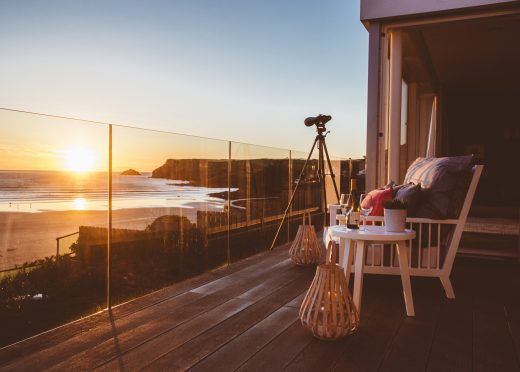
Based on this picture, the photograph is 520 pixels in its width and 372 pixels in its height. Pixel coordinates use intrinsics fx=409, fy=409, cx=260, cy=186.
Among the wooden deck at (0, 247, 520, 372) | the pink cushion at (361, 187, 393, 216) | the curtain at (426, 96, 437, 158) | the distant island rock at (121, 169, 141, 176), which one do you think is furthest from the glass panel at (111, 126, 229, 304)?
the curtain at (426, 96, 437, 158)

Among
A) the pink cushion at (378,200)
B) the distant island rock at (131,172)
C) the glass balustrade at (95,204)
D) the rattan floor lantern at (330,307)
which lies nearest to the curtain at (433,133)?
the glass balustrade at (95,204)

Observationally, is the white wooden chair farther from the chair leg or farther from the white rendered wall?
the white rendered wall

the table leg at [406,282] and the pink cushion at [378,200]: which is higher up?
the pink cushion at [378,200]

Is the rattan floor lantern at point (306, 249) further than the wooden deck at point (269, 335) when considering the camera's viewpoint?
Yes

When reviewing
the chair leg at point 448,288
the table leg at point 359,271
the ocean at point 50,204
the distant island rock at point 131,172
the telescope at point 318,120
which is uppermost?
the telescope at point 318,120

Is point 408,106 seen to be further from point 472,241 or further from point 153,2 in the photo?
point 153,2

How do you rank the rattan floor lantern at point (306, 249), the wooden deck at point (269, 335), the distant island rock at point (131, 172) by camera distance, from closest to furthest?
1. the wooden deck at point (269, 335)
2. the distant island rock at point (131, 172)
3. the rattan floor lantern at point (306, 249)

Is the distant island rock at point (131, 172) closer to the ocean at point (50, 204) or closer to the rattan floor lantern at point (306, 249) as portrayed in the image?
the ocean at point (50, 204)

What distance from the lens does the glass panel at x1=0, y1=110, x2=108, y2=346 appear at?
220 cm

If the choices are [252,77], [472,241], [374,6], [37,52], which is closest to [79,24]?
[37,52]

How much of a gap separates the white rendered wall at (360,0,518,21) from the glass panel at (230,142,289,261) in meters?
1.76

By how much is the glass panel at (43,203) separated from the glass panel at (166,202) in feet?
0.44

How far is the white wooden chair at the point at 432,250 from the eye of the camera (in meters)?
2.56

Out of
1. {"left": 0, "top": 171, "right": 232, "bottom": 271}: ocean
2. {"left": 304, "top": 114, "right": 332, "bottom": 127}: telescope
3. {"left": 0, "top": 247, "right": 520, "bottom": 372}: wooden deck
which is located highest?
{"left": 304, "top": 114, "right": 332, "bottom": 127}: telescope
